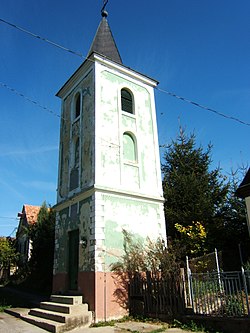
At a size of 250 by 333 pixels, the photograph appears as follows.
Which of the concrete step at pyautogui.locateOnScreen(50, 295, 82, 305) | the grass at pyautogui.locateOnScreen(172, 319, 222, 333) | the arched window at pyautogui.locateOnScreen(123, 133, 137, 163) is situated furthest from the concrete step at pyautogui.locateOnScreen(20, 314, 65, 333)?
the arched window at pyautogui.locateOnScreen(123, 133, 137, 163)

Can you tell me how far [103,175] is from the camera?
1241cm

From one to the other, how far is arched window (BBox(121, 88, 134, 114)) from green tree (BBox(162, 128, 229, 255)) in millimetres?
6390

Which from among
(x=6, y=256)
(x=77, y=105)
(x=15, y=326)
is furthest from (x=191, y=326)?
(x=6, y=256)

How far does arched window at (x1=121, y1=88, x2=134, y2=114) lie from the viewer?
49.4 feet

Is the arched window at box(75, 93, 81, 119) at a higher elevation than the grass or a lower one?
higher

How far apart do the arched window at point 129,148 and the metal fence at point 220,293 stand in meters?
6.46

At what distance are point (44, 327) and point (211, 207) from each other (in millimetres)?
12367

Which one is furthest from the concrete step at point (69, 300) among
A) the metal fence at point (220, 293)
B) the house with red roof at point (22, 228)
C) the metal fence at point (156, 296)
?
the house with red roof at point (22, 228)

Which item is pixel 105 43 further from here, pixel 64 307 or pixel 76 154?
pixel 64 307

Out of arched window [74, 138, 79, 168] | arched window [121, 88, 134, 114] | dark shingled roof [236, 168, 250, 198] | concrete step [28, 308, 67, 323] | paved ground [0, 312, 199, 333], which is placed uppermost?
arched window [121, 88, 134, 114]

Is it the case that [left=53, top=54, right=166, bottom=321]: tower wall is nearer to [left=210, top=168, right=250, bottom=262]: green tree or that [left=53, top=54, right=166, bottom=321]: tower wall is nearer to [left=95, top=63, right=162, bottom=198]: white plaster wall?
[left=95, top=63, right=162, bottom=198]: white plaster wall

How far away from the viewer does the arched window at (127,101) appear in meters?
15.1

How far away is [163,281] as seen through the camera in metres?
9.95

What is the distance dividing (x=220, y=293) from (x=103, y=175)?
252 inches
